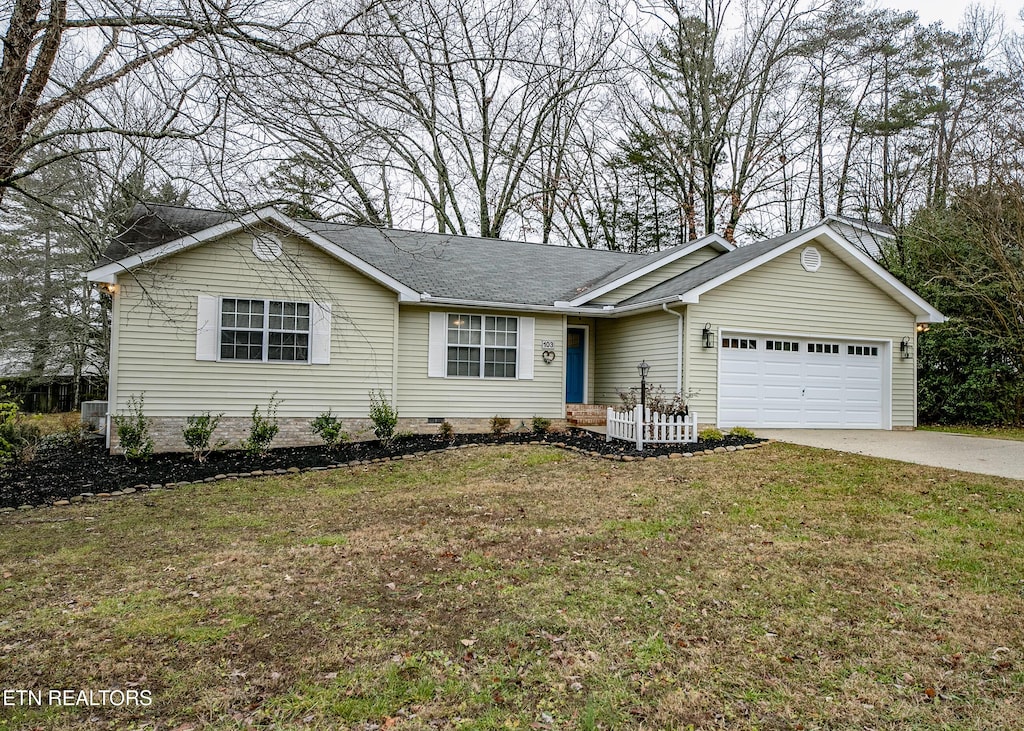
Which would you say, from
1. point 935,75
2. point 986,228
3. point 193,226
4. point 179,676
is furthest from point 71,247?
point 935,75

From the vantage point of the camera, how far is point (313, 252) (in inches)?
459

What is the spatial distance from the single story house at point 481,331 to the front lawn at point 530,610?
4.16m

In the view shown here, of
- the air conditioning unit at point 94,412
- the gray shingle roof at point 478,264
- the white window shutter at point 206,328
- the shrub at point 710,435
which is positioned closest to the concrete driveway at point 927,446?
the shrub at point 710,435

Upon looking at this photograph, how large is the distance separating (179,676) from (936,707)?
12.5 ft

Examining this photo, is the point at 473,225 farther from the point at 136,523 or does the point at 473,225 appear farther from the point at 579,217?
the point at 136,523

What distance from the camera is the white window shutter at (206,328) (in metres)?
10.9

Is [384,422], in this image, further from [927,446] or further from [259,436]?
[927,446]

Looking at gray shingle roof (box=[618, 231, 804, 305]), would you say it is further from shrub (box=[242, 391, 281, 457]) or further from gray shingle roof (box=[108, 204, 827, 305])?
shrub (box=[242, 391, 281, 457])

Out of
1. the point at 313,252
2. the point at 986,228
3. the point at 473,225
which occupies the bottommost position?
the point at 313,252

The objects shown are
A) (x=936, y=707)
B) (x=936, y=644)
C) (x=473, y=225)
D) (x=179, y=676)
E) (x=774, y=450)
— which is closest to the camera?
(x=936, y=707)

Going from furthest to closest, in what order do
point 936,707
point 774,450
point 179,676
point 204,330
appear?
point 204,330 → point 774,450 → point 179,676 → point 936,707

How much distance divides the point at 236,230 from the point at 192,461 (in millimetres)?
3906

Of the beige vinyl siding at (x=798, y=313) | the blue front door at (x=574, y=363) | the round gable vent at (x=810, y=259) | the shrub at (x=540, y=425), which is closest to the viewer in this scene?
the beige vinyl siding at (x=798, y=313)

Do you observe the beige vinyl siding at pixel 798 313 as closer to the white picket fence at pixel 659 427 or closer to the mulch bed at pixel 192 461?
the white picket fence at pixel 659 427
